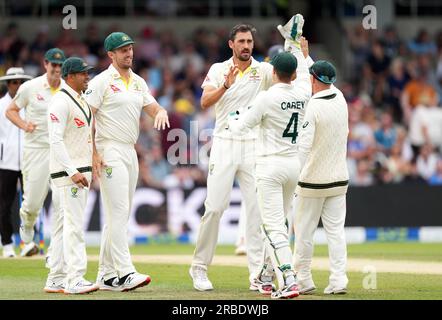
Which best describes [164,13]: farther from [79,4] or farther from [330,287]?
[330,287]

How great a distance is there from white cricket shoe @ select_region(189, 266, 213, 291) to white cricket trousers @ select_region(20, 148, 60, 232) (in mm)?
3203

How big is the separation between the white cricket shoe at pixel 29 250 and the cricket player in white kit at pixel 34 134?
0.80m

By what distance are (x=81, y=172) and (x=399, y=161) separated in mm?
12664

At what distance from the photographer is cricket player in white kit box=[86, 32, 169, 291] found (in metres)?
11.2

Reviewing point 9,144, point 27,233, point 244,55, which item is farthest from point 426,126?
point 244,55

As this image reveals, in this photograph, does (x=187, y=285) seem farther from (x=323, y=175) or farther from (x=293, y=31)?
(x=293, y=31)

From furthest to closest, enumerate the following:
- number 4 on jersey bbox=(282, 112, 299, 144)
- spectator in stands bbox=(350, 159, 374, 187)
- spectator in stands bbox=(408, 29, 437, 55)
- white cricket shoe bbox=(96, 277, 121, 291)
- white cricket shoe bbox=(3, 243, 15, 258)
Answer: spectator in stands bbox=(408, 29, 437, 55) → spectator in stands bbox=(350, 159, 374, 187) → white cricket shoe bbox=(3, 243, 15, 258) → white cricket shoe bbox=(96, 277, 121, 291) → number 4 on jersey bbox=(282, 112, 299, 144)

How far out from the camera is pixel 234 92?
1161cm

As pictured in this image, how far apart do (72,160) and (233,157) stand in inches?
64.7

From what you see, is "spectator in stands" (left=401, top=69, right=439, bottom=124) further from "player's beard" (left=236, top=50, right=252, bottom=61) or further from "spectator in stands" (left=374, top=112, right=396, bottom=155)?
"player's beard" (left=236, top=50, right=252, bottom=61)

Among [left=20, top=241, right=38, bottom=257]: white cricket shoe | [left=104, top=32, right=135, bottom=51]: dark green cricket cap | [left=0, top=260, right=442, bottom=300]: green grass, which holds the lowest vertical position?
[left=0, top=260, right=442, bottom=300]: green grass

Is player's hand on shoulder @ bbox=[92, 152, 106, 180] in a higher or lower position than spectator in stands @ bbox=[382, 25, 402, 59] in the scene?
lower

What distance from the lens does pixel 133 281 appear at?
36.6 ft

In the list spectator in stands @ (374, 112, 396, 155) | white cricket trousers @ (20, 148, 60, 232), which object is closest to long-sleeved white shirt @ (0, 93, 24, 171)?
white cricket trousers @ (20, 148, 60, 232)
